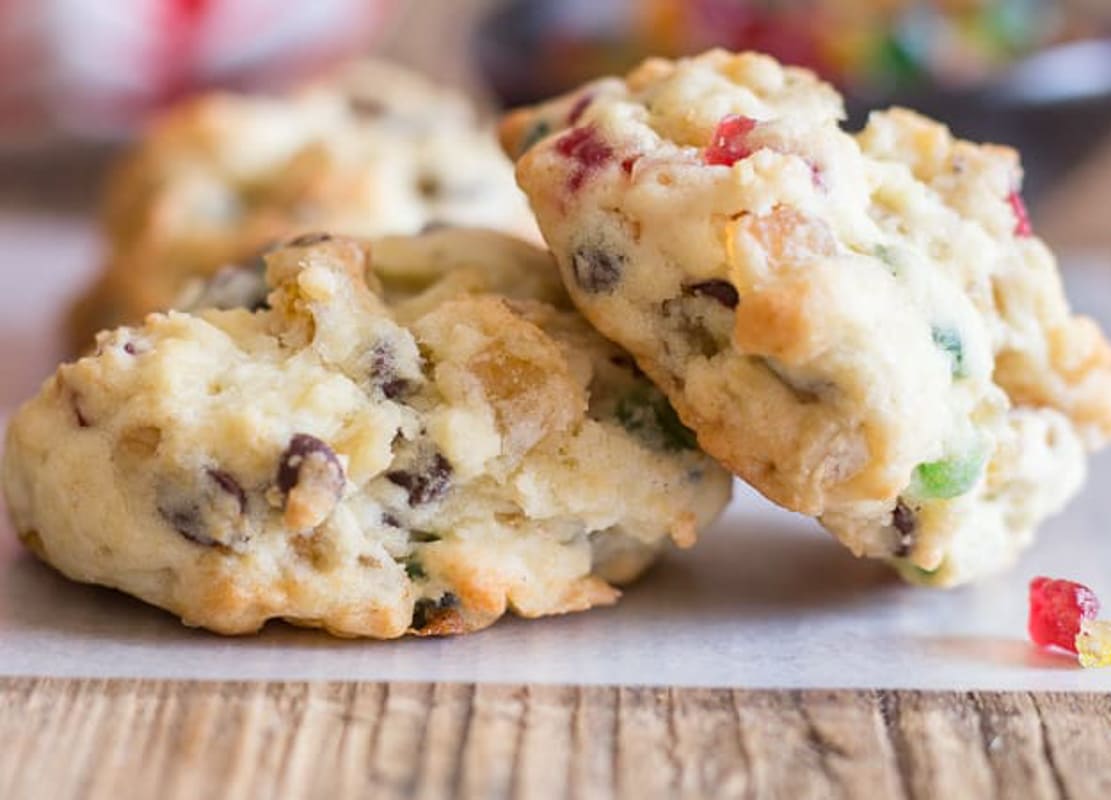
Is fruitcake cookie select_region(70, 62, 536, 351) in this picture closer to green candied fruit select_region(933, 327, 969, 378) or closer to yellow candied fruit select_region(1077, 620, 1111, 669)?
green candied fruit select_region(933, 327, 969, 378)

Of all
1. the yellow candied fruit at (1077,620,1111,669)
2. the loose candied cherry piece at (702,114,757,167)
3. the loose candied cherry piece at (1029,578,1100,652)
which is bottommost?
the loose candied cherry piece at (1029,578,1100,652)

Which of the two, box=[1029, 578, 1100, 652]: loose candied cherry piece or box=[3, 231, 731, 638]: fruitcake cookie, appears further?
box=[1029, 578, 1100, 652]: loose candied cherry piece

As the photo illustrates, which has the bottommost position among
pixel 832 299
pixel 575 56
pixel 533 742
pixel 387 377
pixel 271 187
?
pixel 575 56

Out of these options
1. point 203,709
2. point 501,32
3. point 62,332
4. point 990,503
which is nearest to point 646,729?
point 203,709

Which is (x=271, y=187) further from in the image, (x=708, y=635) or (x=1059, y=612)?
(x=1059, y=612)

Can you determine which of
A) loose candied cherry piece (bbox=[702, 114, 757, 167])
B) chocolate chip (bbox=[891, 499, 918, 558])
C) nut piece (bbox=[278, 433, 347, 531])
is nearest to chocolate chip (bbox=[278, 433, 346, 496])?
nut piece (bbox=[278, 433, 347, 531])

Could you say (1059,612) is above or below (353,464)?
below

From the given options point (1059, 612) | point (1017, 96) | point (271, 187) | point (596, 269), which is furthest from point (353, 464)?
point (1017, 96)
